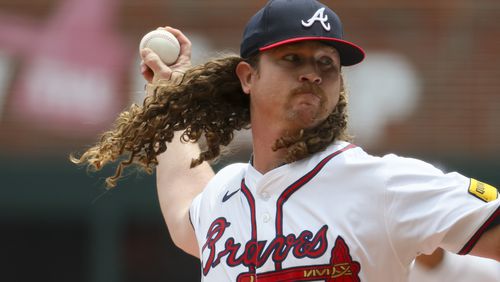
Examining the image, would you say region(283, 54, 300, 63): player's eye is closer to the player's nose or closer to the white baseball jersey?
the player's nose

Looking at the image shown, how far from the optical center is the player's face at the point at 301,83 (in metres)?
3.02

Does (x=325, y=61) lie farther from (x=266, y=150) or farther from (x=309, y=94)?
(x=266, y=150)

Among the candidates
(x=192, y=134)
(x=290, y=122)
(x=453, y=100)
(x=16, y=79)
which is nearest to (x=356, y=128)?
(x=453, y=100)

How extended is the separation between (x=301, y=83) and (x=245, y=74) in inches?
13.2

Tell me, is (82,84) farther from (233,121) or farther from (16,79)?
(233,121)

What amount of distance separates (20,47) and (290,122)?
18.7 ft

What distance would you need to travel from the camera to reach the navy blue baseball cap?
304 centimetres

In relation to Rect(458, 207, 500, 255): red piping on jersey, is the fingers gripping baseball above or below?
above

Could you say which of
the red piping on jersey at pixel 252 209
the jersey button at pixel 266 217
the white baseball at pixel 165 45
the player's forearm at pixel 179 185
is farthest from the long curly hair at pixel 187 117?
the jersey button at pixel 266 217

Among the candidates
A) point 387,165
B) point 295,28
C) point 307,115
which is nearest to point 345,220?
point 387,165

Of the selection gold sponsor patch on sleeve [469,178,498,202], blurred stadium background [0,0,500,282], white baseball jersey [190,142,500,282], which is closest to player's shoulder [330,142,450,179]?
white baseball jersey [190,142,500,282]

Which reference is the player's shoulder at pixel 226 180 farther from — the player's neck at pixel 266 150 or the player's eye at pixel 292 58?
the player's eye at pixel 292 58

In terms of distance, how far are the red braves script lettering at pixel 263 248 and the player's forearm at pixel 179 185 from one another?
0.35 meters

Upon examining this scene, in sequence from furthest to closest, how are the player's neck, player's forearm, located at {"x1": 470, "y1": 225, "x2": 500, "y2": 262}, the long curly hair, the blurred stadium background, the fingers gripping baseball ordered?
the blurred stadium background
the fingers gripping baseball
the long curly hair
the player's neck
player's forearm, located at {"x1": 470, "y1": 225, "x2": 500, "y2": 262}
